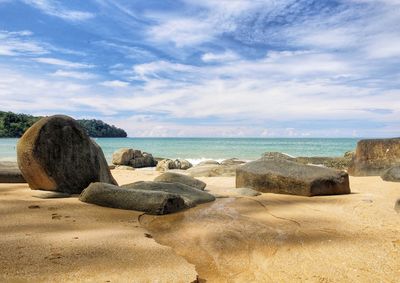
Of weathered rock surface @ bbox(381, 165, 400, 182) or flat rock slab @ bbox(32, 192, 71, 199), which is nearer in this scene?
flat rock slab @ bbox(32, 192, 71, 199)

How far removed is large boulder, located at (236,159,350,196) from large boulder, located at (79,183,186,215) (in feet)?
7.22

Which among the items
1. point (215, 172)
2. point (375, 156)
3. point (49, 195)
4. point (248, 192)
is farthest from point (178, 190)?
point (375, 156)

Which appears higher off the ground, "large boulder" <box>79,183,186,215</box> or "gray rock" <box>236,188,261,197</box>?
"large boulder" <box>79,183,186,215</box>

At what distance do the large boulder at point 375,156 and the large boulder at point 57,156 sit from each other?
7.05 metres

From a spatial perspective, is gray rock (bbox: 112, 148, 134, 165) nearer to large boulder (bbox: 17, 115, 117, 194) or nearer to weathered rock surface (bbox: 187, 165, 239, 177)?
weathered rock surface (bbox: 187, 165, 239, 177)

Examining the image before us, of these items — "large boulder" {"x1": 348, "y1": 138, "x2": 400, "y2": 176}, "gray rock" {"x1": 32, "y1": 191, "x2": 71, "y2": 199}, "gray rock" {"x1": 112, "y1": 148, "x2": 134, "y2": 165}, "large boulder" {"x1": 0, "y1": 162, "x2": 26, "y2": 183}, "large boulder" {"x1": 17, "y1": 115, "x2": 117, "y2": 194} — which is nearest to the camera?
"gray rock" {"x1": 32, "y1": 191, "x2": 71, "y2": 199}

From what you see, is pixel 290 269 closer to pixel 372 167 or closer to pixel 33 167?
pixel 33 167

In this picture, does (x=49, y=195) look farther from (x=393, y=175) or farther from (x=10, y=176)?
(x=393, y=175)

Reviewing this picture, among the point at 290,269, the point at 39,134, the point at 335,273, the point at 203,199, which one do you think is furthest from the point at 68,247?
the point at 39,134

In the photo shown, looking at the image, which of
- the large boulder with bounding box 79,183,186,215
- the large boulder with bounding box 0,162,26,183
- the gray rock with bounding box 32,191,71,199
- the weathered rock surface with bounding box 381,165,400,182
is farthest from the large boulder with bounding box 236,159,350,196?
the large boulder with bounding box 0,162,26,183

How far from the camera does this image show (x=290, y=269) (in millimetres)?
2775

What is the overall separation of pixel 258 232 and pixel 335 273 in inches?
40.2

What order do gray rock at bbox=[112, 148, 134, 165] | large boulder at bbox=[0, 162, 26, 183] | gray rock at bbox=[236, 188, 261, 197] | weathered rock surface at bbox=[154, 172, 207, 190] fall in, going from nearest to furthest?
gray rock at bbox=[236, 188, 261, 197] → weathered rock surface at bbox=[154, 172, 207, 190] → large boulder at bbox=[0, 162, 26, 183] → gray rock at bbox=[112, 148, 134, 165]

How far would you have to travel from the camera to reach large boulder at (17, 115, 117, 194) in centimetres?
527
